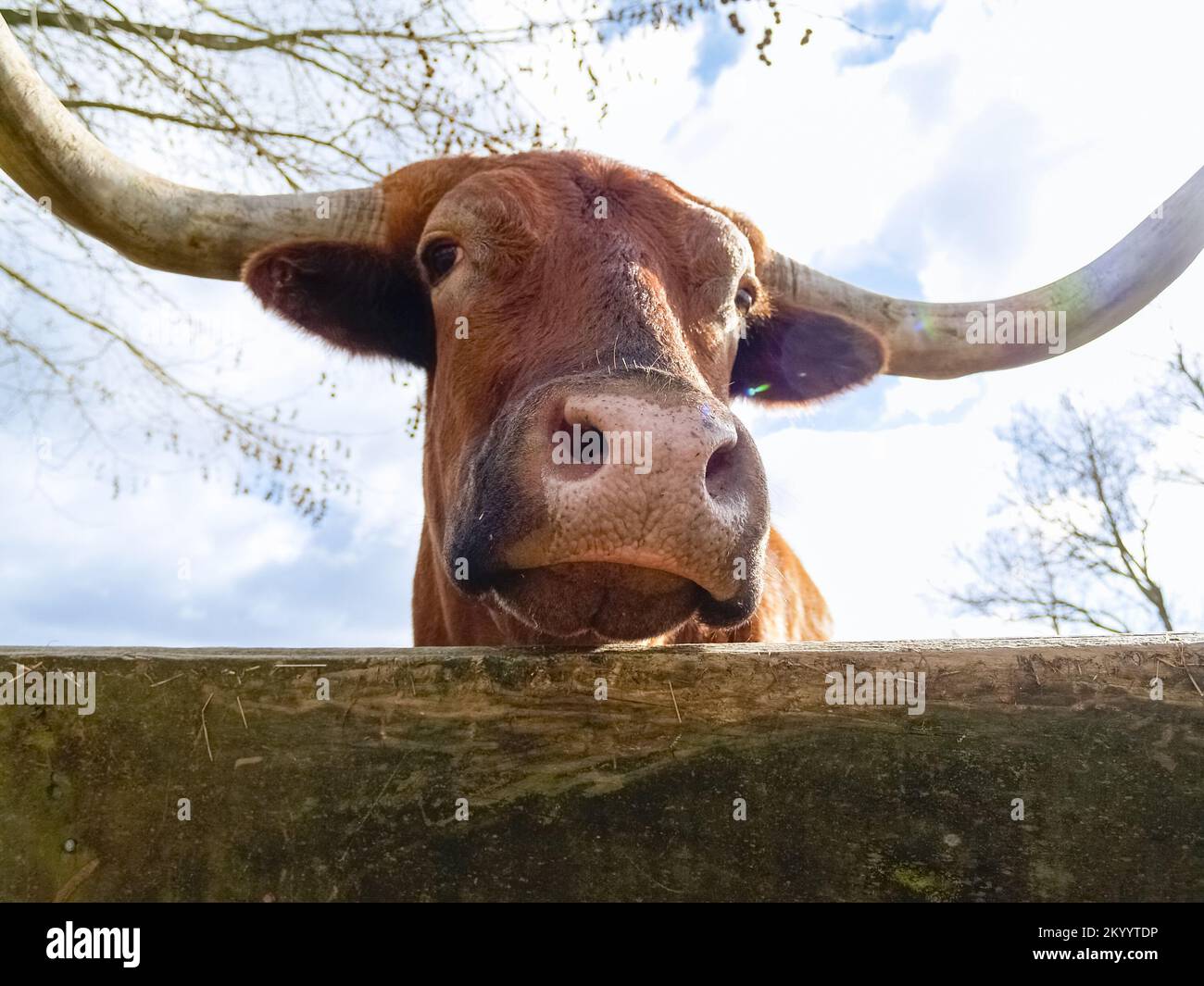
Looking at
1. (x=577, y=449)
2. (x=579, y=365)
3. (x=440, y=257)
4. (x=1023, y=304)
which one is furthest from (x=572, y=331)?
(x=1023, y=304)

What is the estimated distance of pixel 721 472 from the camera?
221 cm

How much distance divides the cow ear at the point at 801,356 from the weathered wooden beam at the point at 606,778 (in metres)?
2.62

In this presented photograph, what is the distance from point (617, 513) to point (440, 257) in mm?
1774

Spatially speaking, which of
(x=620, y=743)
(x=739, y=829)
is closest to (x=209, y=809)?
(x=620, y=743)

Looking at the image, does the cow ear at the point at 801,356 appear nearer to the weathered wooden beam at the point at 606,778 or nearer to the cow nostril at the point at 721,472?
the cow nostril at the point at 721,472

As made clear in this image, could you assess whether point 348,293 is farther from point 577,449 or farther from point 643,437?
point 643,437

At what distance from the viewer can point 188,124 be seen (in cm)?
734

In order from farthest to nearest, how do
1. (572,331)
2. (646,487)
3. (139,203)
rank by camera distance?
(139,203)
(572,331)
(646,487)

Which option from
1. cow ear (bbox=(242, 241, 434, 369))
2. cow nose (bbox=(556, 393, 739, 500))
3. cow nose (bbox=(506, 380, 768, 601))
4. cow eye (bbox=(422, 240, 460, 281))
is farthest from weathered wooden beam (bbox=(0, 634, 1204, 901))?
cow ear (bbox=(242, 241, 434, 369))

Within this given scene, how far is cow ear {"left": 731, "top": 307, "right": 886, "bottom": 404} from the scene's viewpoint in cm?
420

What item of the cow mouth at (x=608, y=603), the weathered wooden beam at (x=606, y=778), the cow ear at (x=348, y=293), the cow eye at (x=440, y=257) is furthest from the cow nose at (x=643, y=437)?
the cow ear at (x=348, y=293)

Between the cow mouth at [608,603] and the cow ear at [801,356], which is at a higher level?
the cow ear at [801,356]

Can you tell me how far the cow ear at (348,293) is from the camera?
365 cm
